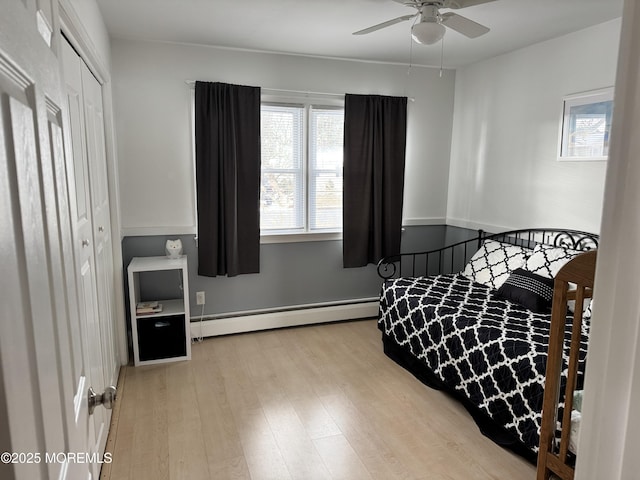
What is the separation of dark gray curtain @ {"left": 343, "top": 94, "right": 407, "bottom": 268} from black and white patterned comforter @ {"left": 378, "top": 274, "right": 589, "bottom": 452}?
69cm

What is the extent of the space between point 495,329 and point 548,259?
35.5 inches

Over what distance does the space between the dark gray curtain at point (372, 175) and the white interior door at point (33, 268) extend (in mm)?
3157

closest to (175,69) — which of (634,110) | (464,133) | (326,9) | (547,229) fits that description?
(326,9)

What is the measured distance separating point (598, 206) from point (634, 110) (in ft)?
9.71

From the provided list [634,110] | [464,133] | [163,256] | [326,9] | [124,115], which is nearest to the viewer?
[634,110]

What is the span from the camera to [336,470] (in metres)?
2.11

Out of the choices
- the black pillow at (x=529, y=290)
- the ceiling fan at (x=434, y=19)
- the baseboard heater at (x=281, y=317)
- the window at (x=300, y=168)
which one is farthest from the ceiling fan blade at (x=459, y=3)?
the baseboard heater at (x=281, y=317)

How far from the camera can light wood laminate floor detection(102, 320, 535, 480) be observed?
2.12 meters

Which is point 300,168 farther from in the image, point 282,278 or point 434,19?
point 434,19

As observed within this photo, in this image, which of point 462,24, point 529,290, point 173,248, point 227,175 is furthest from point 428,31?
point 173,248

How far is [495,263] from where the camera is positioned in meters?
3.47

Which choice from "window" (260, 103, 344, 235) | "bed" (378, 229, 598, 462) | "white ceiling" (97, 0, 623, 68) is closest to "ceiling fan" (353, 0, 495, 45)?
"white ceiling" (97, 0, 623, 68)

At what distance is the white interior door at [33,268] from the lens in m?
0.50

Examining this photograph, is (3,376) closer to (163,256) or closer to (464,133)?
(163,256)
